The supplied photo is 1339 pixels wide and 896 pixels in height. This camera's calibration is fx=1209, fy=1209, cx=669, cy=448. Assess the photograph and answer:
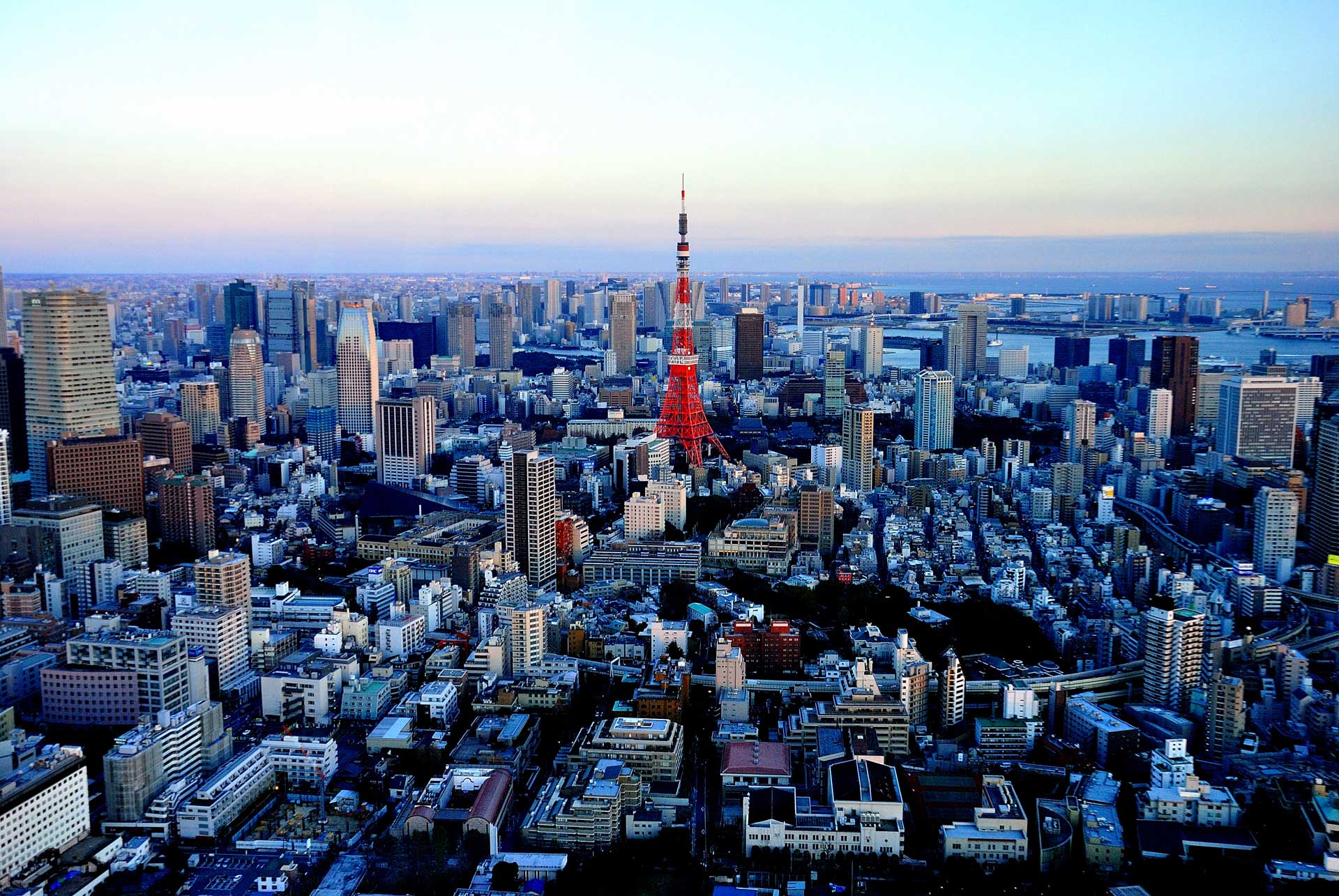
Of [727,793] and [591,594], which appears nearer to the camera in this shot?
[727,793]

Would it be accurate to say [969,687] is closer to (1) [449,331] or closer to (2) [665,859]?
(2) [665,859]

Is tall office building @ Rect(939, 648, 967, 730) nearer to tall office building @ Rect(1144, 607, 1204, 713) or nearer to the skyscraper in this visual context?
tall office building @ Rect(1144, 607, 1204, 713)

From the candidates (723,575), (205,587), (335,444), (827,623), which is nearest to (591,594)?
(723,575)

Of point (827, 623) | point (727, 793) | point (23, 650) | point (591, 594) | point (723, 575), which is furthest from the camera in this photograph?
point (723, 575)

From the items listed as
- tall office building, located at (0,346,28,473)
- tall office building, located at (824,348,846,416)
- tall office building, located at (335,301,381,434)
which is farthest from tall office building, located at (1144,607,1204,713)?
tall office building, located at (824,348,846,416)

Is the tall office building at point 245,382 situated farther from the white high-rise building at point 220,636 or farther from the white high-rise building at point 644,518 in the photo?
the white high-rise building at point 220,636

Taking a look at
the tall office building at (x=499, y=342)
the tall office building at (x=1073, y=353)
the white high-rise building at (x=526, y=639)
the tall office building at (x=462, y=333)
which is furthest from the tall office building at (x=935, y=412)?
the tall office building at (x=462, y=333)

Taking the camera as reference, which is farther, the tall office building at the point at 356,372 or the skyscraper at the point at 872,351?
the skyscraper at the point at 872,351
